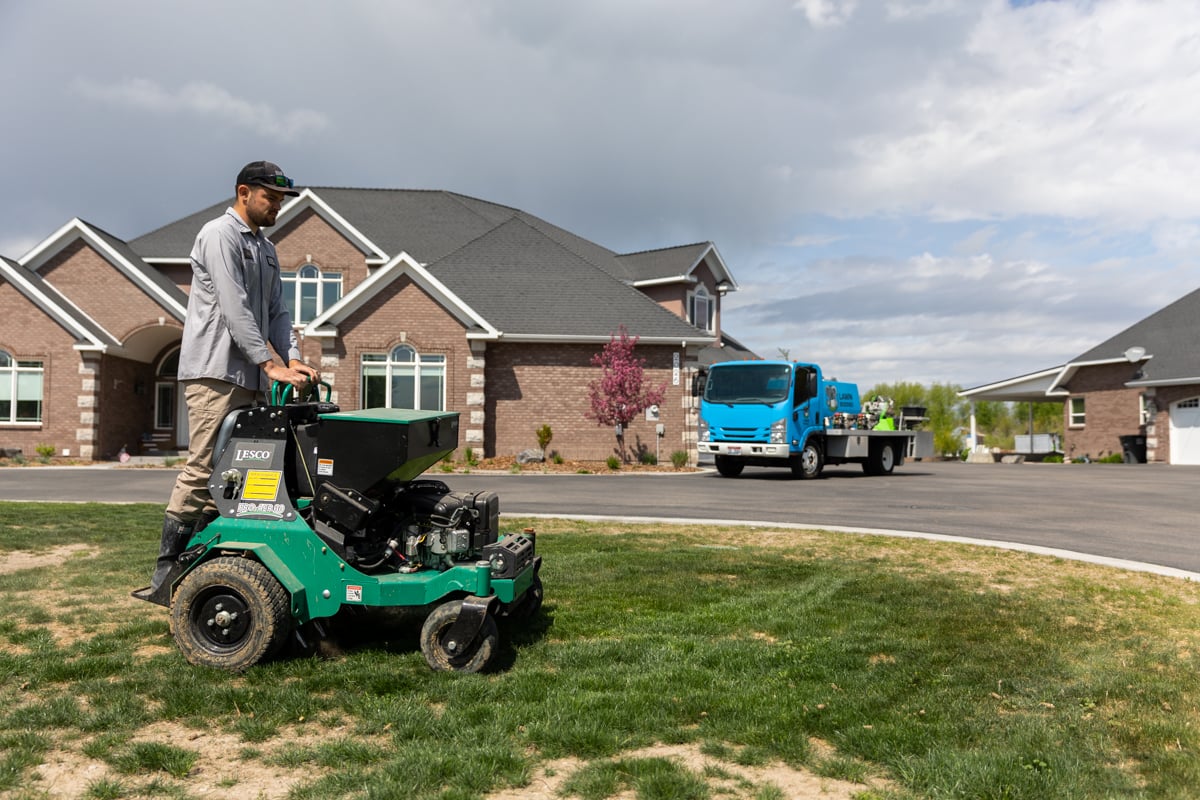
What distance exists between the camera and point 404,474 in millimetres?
4828

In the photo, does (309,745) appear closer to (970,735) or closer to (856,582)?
(970,735)

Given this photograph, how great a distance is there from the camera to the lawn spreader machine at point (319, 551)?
455 centimetres

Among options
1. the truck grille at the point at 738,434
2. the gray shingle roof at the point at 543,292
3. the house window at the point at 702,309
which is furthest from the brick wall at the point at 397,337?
the house window at the point at 702,309

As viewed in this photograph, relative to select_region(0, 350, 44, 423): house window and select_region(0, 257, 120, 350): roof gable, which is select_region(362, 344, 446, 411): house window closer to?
select_region(0, 257, 120, 350): roof gable

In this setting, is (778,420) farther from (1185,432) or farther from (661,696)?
(1185,432)

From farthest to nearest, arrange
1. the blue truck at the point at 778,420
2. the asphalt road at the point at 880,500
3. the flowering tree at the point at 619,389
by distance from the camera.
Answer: the flowering tree at the point at 619,389
the blue truck at the point at 778,420
the asphalt road at the point at 880,500

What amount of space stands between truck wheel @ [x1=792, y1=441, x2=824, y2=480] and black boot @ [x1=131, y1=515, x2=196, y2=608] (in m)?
17.0

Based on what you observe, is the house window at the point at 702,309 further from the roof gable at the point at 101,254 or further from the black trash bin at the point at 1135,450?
the roof gable at the point at 101,254

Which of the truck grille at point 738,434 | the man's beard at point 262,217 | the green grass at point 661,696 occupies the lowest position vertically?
the green grass at point 661,696

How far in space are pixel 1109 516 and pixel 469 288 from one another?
66.0 ft

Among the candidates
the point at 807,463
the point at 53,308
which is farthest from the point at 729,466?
the point at 53,308

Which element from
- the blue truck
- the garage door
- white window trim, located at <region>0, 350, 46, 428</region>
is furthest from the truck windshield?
the garage door

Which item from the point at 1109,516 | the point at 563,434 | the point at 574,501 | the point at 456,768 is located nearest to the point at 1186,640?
the point at 456,768

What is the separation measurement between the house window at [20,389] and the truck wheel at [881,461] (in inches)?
925
